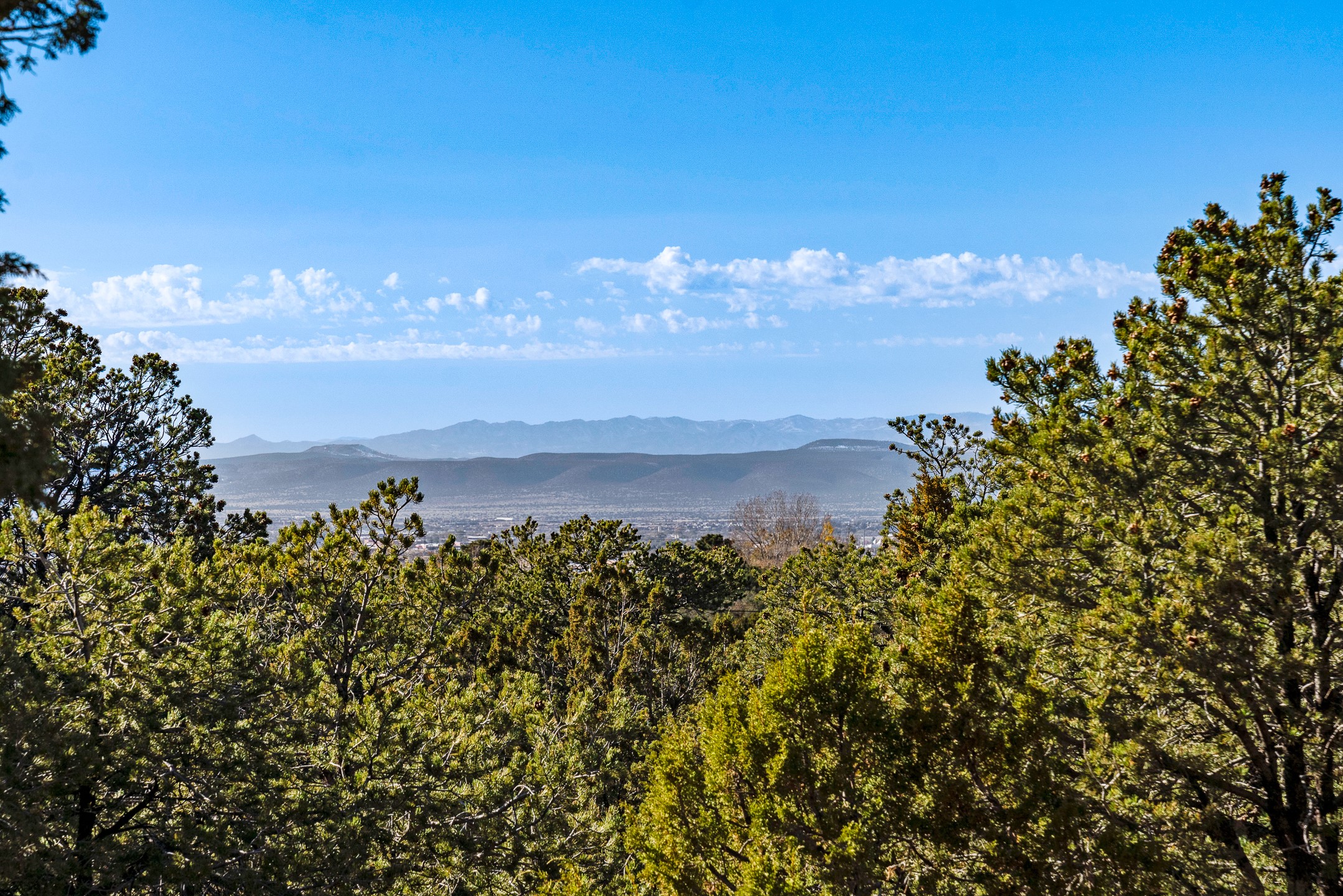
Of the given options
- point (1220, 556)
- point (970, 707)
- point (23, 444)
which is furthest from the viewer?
point (970, 707)

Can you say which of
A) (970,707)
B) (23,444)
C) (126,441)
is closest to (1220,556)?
(970,707)

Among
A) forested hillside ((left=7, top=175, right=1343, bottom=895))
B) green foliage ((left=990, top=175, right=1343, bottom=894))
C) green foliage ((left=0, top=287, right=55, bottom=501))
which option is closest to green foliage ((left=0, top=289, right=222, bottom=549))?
forested hillside ((left=7, top=175, right=1343, bottom=895))

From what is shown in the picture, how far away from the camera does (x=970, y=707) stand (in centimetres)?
745

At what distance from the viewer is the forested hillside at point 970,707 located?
22.5 ft

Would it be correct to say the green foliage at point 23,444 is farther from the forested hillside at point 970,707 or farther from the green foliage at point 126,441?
the green foliage at point 126,441

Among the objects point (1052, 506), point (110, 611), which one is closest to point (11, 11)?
point (110, 611)

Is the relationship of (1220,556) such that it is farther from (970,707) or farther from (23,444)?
(23,444)

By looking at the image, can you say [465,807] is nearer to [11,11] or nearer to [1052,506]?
[1052,506]

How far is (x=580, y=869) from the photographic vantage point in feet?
36.0

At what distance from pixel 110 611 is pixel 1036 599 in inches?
376

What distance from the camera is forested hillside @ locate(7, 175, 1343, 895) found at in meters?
6.86

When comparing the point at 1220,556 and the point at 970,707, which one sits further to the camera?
the point at 970,707

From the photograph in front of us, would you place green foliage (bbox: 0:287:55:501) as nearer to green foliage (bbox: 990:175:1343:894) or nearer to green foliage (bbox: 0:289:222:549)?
green foliage (bbox: 990:175:1343:894)

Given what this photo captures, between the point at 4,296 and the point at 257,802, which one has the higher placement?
the point at 4,296
